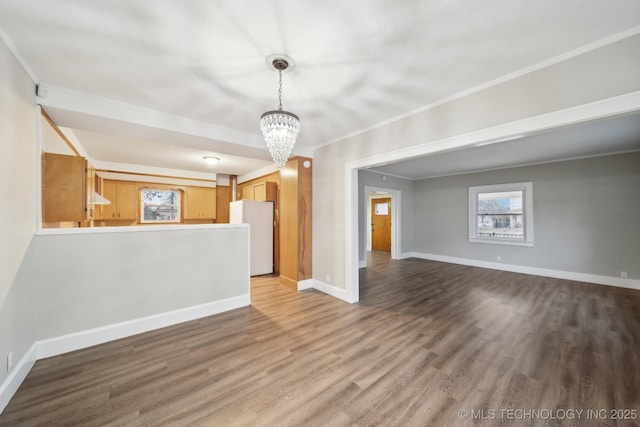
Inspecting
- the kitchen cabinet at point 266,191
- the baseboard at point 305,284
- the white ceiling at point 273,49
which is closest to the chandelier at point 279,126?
the white ceiling at point 273,49

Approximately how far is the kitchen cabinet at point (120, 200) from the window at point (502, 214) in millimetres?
9037

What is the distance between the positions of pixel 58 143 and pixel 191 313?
2767 mm


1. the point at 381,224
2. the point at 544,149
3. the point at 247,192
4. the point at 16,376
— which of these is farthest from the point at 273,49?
the point at 381,224

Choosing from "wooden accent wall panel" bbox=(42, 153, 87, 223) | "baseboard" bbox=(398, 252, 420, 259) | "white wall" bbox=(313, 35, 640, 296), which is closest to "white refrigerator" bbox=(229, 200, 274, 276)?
"white wall" bbox=(313, 35, 640, 296)

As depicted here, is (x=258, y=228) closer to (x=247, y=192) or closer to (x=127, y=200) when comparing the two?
(x=247, y=192)

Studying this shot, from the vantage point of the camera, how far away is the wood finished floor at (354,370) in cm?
162

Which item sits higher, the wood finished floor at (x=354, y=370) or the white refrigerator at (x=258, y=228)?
the white refrigerator at (x=258, y=228)

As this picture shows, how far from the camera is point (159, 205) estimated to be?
6.63 metres

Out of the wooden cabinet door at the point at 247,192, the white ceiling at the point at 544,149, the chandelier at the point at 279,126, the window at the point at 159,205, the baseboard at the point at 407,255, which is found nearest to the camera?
the chandelier at the point at 279,126

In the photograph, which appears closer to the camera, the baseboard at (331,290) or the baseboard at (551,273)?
the baseboard at (331,290)

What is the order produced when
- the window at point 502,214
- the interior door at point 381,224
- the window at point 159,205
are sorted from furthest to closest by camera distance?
the interior door at point 381,224 < the window at point 159,205 < the window at point 502,214

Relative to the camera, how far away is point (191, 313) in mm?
3059

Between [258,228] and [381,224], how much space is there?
511cm

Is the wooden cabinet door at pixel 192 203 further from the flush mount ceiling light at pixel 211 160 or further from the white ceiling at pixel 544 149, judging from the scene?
the white ceiling at pixel 544 149
